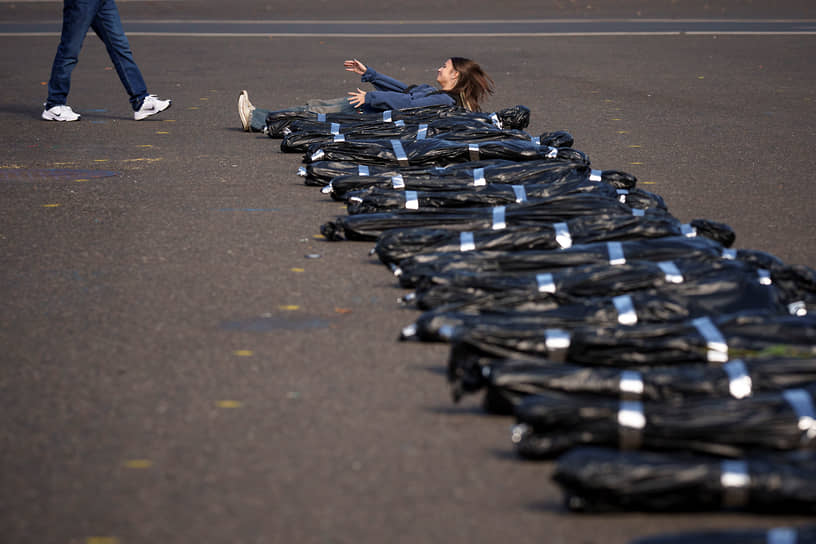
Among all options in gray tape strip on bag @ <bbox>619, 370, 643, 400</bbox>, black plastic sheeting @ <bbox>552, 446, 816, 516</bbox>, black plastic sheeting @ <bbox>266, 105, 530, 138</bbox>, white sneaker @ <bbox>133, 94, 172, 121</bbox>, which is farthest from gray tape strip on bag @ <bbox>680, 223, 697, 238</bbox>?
white sneaker @ <bbox>133, 94, 172, 121</bbox>

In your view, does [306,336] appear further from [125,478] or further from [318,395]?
[125,478]

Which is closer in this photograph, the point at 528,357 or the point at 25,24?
the point at 528,357

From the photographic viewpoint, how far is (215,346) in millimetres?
4418

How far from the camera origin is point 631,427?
10.4ft

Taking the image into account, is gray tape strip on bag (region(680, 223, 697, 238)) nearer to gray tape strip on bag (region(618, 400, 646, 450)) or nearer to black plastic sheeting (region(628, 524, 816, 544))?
gray tape strip on bag (region(618, 400, 646, 450))

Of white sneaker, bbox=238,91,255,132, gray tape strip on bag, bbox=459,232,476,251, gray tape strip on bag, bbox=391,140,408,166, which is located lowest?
white sneaker, bbox=238,91,255,132

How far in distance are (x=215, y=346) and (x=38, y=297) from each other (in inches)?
49.8

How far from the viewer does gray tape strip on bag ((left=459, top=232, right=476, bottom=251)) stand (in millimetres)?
5504

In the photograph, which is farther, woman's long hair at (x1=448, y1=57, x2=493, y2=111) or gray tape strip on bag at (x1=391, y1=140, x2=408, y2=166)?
woman's long hair at (x1=448, y1=57, x2=493, y2=111)

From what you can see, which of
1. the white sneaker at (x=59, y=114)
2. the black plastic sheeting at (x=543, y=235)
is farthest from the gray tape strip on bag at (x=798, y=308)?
the white sneaker at (x=59, y=114)

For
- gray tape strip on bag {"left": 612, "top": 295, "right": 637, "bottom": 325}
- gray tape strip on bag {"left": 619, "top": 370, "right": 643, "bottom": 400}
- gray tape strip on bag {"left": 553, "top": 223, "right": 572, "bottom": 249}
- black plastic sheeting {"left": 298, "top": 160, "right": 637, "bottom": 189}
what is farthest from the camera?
black plastic sheeting {"left": 298, "top": 160, "right": 637, "bottom": 189}

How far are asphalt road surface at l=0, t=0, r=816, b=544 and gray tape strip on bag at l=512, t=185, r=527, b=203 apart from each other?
1.15m

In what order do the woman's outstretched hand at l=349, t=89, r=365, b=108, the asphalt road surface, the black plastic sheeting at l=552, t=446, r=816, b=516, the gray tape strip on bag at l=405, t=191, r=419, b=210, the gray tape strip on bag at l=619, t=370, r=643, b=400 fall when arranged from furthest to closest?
the woman's outstretched hand at l=349, t=89, r=365, b=108, the gray tape strip on bag at l=405, t=191, r=419, b=210, the gray tape strip on bag at l=619, t=370, r=643, b=400, the asphalt road surface, the black plastic sheeting at l=552, t=446, r=816, b=516

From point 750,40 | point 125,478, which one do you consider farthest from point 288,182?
point 750,40
